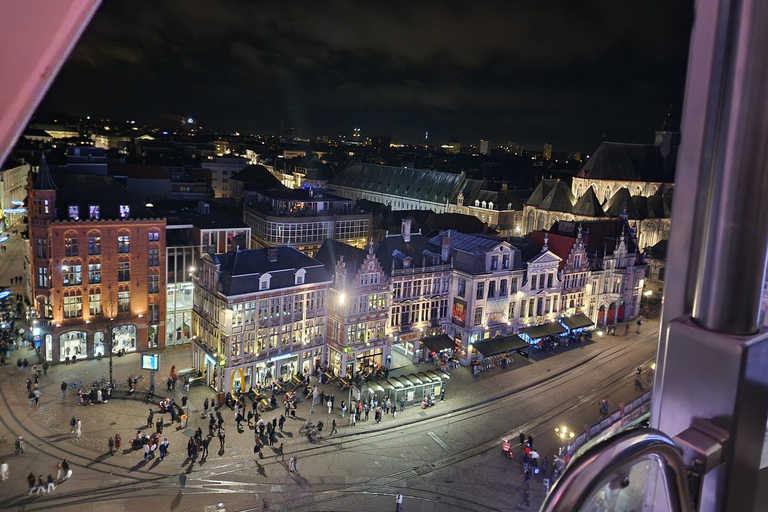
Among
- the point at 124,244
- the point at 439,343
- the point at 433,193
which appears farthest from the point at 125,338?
the point at 433,193

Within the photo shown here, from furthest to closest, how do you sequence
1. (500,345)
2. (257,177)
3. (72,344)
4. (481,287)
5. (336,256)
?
(257,177) → (481,287) → (500,345) → (336,256) → (72,344)

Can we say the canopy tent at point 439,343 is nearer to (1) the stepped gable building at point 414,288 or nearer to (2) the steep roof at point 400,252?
(1) the stepped gable building at point 414,288

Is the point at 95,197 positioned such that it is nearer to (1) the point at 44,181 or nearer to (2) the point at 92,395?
(1) the point at 44,181

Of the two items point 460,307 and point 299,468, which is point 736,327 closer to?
point 299,468

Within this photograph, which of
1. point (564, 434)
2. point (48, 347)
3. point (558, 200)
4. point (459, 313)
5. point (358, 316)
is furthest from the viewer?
point (558, 200)

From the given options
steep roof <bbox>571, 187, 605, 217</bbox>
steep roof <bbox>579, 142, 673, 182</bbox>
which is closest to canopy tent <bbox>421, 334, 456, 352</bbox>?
steep roof <bbox>571, 187, 605, 217</bbox>

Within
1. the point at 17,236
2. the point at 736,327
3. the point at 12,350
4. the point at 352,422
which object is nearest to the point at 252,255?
the point at 352,422

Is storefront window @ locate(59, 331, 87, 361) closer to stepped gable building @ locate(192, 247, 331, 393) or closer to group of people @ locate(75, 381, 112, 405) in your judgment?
group of people @ locate(75, 381, 112, 405)

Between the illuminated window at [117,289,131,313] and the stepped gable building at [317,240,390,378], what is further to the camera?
the illuminated window at [117,289,131,313]
